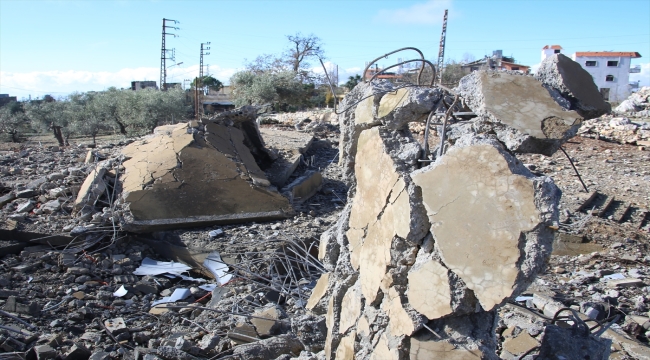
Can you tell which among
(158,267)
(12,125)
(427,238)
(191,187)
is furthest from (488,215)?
(12,125)

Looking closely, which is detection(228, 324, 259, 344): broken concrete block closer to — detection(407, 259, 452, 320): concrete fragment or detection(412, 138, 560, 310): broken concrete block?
detection(407, 259, 452, 320): concrete fragment

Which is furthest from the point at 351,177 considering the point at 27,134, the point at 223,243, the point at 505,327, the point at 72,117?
the point at 27,134

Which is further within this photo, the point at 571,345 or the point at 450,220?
the point at 571,345

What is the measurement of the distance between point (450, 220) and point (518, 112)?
21.8 inches

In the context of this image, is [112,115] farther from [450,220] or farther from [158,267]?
[450,220]

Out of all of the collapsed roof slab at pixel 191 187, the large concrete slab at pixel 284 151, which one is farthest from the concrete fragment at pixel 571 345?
the large concrete slab at pixel 284 151

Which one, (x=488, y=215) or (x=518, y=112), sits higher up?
(x=518, y=112)

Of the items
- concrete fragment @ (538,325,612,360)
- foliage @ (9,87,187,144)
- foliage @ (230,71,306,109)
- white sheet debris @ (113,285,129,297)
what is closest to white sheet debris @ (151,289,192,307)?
white sheet debris @ (113,285,129,297)

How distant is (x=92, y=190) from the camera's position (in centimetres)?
633

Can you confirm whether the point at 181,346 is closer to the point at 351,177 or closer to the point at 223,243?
the point at 351,177

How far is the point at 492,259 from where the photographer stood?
1.78 metres

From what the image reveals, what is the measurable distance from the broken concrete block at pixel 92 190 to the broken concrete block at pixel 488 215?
18.3 ft

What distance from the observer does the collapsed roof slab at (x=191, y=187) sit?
611cm

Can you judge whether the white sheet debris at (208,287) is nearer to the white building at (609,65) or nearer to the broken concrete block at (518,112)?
the broken concrete block at (518,112)
